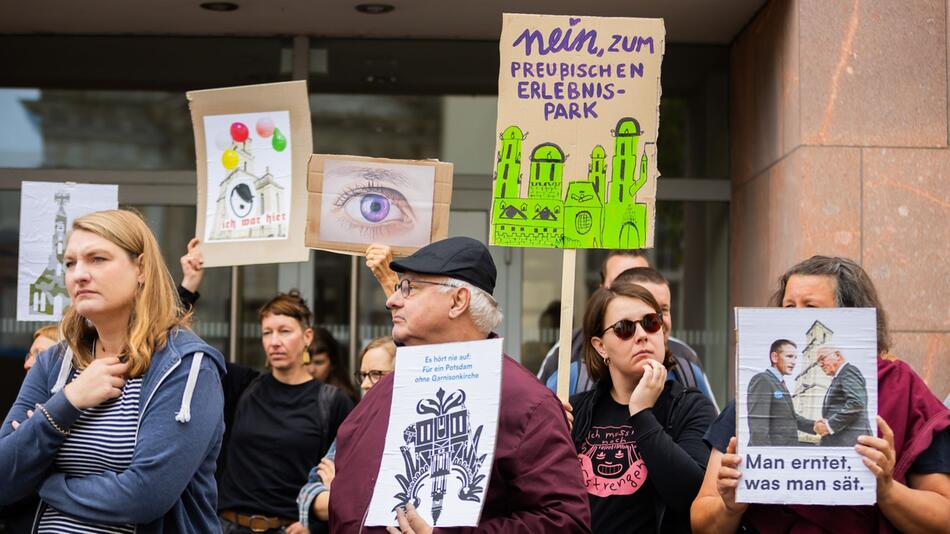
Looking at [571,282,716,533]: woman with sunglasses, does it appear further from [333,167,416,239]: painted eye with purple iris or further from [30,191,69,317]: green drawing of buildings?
[30,191,69,317]: green drawing of buildings

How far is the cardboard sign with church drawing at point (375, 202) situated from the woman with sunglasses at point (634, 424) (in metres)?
1.10

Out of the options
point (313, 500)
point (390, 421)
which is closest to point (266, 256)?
point (313, 500)

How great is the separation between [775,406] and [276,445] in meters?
3.16

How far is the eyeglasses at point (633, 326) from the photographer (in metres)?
4.80

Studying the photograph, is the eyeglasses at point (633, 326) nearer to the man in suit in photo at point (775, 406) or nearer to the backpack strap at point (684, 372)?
the backpack strap at point (684, 372)

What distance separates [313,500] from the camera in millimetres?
5801

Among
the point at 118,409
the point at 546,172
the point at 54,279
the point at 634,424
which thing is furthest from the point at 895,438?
the point at 54,279

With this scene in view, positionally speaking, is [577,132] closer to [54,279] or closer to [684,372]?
[684,372]

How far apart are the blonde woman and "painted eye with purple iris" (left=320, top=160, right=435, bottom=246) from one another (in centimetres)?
199

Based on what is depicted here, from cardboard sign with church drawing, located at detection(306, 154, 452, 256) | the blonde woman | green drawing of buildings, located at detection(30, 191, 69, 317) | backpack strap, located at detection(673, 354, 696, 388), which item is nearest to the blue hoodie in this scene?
the blonde woman

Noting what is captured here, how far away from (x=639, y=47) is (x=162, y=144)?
5.00 metres

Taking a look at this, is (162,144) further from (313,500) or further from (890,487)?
(890,487)

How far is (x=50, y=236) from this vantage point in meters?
6.34

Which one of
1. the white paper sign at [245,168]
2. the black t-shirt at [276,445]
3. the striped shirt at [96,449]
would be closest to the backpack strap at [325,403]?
the black t-shirt at [276,445]
